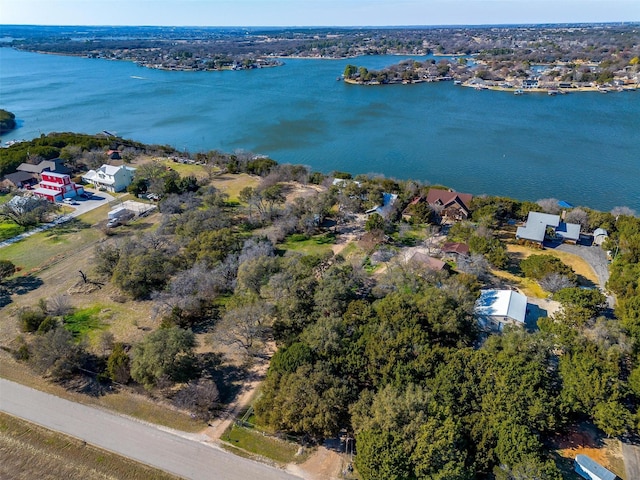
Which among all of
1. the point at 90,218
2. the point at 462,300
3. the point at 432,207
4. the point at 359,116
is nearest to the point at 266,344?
the point at 462,300

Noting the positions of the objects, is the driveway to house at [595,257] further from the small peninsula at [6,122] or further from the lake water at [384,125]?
the small peninsula at [6,122]

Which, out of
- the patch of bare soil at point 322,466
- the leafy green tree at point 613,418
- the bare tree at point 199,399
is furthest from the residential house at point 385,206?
the patch of bare soil at point 322,466

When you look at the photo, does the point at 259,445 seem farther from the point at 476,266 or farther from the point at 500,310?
the point at 476,266

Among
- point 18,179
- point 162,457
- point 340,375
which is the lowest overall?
point 162,457

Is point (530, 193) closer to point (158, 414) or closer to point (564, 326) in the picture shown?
point (564, 326)

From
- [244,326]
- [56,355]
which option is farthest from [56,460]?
[244,326]

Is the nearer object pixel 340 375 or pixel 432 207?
pixel 340 375
